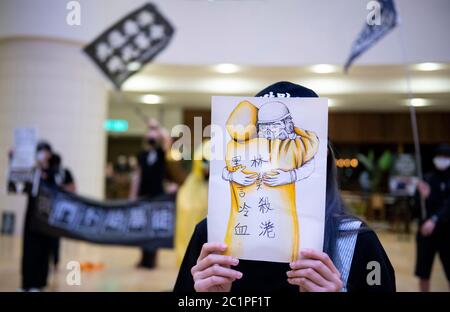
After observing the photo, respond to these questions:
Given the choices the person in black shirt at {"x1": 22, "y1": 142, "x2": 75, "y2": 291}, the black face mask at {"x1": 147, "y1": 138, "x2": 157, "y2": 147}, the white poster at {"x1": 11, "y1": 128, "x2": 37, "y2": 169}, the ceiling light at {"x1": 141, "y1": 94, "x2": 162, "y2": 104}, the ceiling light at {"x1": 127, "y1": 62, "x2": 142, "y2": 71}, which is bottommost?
the person in black shirt at {"x1": 22, "y1": 142, "x2": 75, "y2": 291}

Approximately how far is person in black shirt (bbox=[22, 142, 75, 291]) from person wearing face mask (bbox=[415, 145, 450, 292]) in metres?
3.28

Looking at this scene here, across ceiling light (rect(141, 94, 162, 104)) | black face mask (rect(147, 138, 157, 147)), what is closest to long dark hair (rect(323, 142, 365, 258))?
black face mask (rect(147, 138, 157, 147))

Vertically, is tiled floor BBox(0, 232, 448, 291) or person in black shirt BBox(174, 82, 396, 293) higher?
person in black shirt BBox(174, 82, 396, 293)

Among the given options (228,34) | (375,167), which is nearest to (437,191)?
(228,34)

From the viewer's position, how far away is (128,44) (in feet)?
13.8

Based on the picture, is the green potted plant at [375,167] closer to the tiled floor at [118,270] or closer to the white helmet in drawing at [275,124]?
the tiled floor at [118,270]

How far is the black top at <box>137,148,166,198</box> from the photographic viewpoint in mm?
5195

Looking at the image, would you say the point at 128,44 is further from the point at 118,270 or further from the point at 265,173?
the point at 265,173

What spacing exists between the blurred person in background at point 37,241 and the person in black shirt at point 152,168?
1.17 meters

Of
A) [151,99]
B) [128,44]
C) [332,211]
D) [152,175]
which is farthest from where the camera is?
[151,99]

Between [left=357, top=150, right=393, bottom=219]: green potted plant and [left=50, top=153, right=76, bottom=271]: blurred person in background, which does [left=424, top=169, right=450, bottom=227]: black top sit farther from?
[left=357, top=150, right=393, bottom=219]: green potted plant

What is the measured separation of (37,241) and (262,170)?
357 centimetres

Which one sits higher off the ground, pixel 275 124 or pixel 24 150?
pixel 24 150

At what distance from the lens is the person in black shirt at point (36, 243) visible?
379 centimetres
